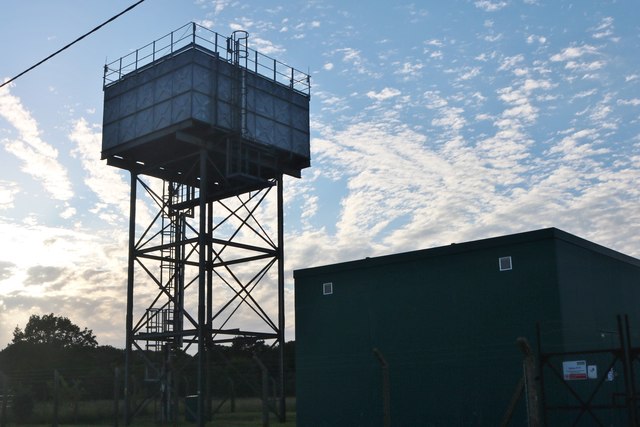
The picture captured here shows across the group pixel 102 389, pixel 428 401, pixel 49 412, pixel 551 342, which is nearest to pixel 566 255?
pixel 551 342

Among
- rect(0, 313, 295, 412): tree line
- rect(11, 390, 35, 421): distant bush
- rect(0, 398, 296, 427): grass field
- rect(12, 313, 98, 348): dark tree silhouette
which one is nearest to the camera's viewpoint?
rect(0, 398, 296, 427): grass field

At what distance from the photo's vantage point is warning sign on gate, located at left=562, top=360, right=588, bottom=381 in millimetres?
22330

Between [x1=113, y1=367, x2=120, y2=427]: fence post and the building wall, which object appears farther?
[x1=113, y1=367, x2=120, y2=427]: fence post

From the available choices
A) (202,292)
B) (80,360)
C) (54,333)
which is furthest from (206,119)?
(54,333)

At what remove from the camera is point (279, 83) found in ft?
116

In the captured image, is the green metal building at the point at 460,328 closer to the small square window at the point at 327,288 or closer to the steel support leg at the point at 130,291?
the small square window at the point at 327,288

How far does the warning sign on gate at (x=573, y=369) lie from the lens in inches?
879

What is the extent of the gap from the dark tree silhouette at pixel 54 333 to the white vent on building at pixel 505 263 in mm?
93065

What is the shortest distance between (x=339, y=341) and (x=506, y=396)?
6.87 metres

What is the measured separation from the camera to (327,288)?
2897 cm

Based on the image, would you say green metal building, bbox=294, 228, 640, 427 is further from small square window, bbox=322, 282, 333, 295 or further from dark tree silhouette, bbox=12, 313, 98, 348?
dark tree silhouette, bbox=12, 313, 98, 348

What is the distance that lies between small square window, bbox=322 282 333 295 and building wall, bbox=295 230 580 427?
24cm

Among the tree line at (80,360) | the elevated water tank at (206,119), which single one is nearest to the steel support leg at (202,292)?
the elevated water tank at (206,119)

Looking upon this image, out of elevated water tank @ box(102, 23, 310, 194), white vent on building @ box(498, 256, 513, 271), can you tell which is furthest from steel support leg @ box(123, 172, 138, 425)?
white vent on building @ box(498, 256, 513, 271)
